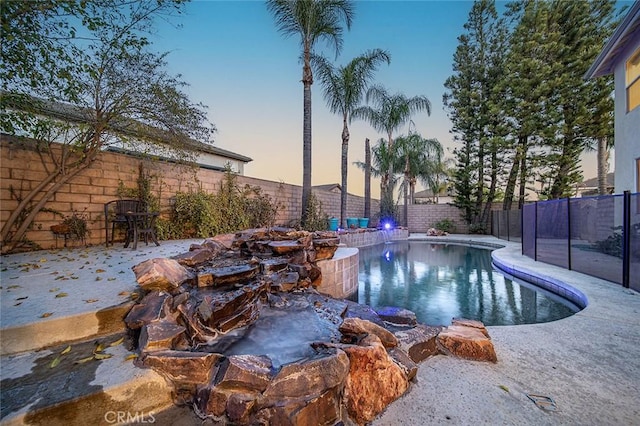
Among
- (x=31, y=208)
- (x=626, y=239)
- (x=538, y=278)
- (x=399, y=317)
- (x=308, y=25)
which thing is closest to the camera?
(x=399, y=317)

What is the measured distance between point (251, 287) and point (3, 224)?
14.0 feet

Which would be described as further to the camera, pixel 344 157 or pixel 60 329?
pixel 344 157

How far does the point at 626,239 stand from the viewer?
3.20 meters

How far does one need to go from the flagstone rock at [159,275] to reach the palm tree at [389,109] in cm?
Result: 1018

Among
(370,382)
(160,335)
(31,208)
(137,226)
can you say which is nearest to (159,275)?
(160,335)

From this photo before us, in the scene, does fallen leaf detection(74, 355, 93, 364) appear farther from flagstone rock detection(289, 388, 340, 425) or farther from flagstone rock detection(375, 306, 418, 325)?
flagstone rock detection(375, 306, 418, 325)

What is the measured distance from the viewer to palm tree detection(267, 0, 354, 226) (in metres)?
6.92

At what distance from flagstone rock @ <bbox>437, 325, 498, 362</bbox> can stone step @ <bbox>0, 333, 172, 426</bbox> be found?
6.07 ft

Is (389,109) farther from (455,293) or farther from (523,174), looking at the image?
(455,293)

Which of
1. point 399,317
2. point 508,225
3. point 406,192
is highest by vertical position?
point 406,192

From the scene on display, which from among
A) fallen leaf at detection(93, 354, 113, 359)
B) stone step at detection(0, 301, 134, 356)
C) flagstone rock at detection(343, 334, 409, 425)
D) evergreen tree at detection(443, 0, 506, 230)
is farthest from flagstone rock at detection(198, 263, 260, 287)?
evergreen tree at detection(443, 0, 506, 230)

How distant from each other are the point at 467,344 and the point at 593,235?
158 inches

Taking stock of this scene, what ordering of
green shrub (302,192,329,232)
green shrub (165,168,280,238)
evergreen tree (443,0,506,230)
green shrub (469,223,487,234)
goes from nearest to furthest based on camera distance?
green shrub (165,168,280,238)
green shrub (302,192,329,232)
evergreen tree (443,0,506,230)
green shrub (469,223,487,234)

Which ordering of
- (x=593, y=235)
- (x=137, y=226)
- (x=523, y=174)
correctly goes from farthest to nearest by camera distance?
(x=523, y=174) < (x=137, y=226) < (x=593, y=235)
